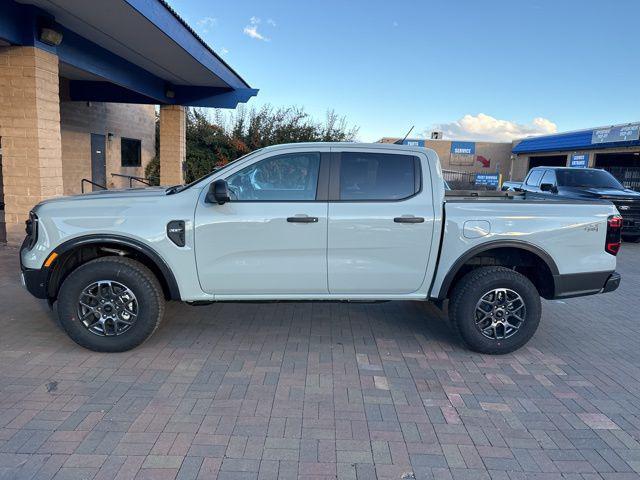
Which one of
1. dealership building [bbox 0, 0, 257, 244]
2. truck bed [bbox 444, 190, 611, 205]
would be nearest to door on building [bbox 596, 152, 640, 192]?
dealership building [bbox 0, 0, 257, 244]

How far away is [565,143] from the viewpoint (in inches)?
1006

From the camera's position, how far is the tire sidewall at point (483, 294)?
14.3 ft

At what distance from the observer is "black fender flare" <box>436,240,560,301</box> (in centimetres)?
430

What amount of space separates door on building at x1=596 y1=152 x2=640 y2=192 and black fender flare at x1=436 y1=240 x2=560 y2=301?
20.2 metres

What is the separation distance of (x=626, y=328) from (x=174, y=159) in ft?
43.7

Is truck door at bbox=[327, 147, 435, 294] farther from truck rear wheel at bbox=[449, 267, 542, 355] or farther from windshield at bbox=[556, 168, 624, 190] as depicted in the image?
windshield at bbox=[556, 168, 624, 190]

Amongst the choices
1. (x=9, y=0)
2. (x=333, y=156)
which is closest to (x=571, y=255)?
(x=333, y=156)

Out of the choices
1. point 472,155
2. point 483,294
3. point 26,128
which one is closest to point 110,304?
point 483,294

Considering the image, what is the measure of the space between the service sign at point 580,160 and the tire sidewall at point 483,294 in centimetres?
2305

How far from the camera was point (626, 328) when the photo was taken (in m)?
5.41

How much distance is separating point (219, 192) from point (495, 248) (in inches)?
102

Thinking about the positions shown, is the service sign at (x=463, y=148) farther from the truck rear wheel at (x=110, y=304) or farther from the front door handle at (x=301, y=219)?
the truck rear wheel at (x=110, y=304)

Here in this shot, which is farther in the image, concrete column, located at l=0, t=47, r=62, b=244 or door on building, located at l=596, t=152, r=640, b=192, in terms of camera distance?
door on building, located at l=596, t=152, r=640, b=192

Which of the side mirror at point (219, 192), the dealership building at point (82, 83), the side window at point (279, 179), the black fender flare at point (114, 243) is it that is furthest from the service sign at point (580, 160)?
the black fender flare at point (114, 243)
